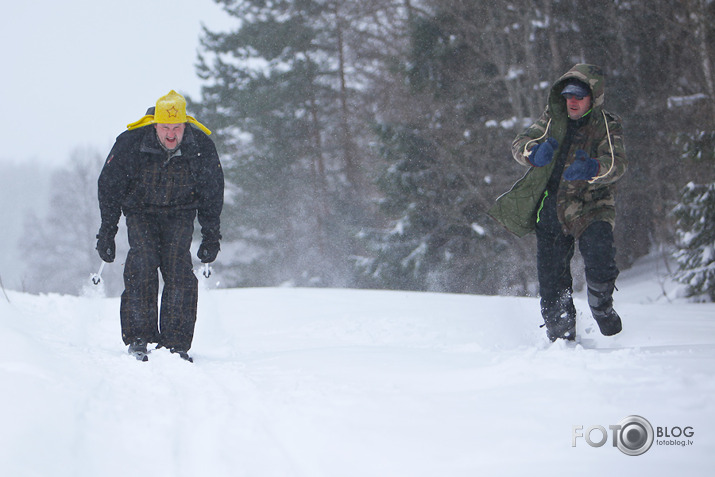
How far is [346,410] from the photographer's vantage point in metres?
2.19

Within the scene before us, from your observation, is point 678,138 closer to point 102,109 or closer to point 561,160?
point 561,160

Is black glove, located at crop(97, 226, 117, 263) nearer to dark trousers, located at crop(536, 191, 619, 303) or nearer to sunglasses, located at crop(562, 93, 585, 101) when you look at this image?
dark trousers, located at crop(536, 191, 619, 303)

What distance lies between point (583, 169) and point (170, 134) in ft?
7.09

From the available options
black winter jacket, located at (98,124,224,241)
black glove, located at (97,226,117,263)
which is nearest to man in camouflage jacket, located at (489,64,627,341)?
black winter jacket, located at (98,124,224,241)

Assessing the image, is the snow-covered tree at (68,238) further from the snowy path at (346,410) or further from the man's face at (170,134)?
the snowy path at (346,410)

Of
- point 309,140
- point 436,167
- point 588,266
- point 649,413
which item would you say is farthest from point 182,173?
point 309,140

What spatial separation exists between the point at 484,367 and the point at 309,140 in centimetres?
2029

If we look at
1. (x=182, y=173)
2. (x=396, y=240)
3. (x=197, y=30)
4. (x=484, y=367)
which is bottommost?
(x=396, y=240)

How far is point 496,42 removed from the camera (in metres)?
13.8

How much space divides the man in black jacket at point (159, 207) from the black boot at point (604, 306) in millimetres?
2134

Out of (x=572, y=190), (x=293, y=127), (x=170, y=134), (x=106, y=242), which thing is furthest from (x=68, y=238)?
(x=572, y=190)

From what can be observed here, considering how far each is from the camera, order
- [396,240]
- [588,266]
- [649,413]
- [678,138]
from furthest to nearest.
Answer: [396,240] < [678,138] < [588,266] < [649,413]

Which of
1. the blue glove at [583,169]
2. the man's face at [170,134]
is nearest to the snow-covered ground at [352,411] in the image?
the blue glove at [583,169]

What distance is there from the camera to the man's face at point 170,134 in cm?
365
